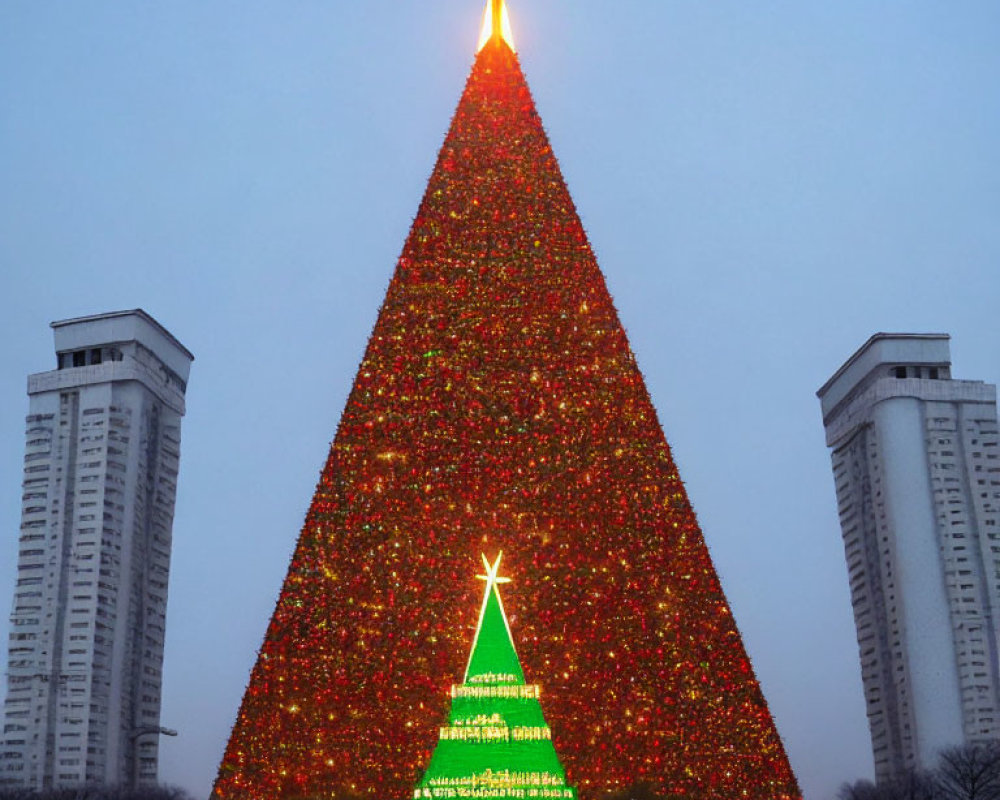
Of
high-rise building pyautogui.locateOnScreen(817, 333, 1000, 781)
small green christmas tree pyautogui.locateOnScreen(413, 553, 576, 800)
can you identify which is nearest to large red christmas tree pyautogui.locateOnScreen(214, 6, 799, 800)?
small green christmas tree pyautogui.locateOnScreen(413, 553, 576, 800)

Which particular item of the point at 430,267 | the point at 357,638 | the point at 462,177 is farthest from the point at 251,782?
the point at 462,177

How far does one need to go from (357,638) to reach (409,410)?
3286 mm

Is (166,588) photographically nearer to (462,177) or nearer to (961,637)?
(462,177)

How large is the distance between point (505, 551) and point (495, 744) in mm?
2677

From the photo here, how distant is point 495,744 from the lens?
50.1ft

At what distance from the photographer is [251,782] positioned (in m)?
16.1

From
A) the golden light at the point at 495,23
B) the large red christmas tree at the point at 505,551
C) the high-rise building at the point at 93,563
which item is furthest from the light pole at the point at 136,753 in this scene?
the golden light at the point at 495,23

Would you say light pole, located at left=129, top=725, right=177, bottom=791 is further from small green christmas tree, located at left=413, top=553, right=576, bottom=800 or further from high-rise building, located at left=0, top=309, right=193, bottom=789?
small green christmas tree, located at left=413, top=553, right=576, bottom=800

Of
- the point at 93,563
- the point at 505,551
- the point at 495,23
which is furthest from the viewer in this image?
the point at 93,563

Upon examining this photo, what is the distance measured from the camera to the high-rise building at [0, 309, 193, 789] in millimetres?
24562

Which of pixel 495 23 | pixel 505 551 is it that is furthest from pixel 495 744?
pixel 495 23

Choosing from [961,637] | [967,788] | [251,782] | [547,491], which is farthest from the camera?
[961,637]

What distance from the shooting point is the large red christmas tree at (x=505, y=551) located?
635 inches

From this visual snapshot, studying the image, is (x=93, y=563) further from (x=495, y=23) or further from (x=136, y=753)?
(x=495, y=23)
